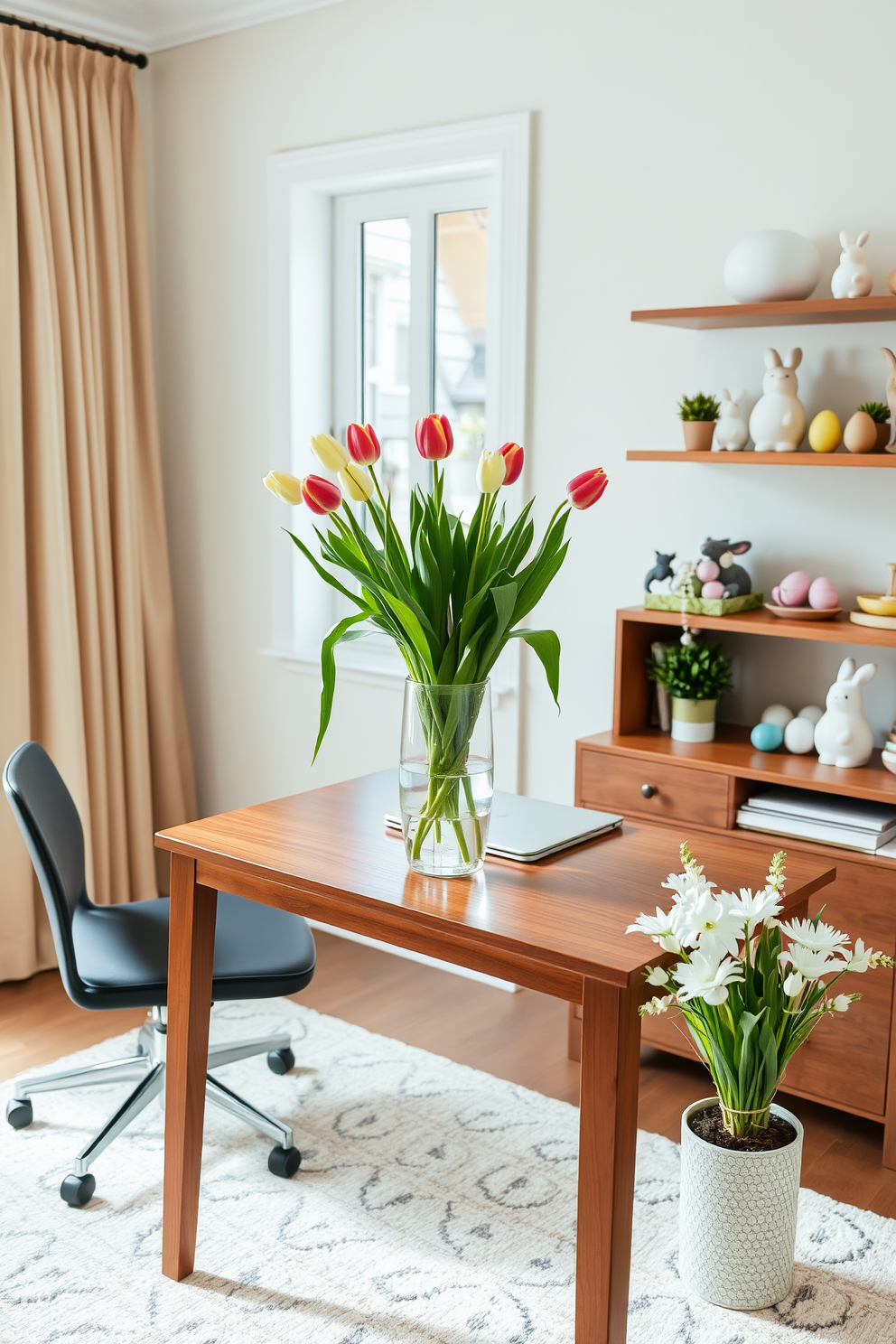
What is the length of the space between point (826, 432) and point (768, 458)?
13 cm

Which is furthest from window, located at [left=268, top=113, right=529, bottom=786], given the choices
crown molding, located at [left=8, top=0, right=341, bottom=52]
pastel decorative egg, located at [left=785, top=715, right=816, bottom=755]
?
pastel decorative egg, located at [left=785, top=715, right=816, bottom=755]

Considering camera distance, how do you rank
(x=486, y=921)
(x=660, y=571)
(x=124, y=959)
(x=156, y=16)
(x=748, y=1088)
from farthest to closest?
(x=156, y=16) → (x=660, y=571) → (x=124, y=959) → (x=748, y=1088) → (x=486, y=921)

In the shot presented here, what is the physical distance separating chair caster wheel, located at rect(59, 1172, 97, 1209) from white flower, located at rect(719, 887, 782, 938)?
1364mm

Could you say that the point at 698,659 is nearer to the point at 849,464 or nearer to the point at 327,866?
the point at 849,464

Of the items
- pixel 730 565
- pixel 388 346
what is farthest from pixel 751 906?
pixel 388 346

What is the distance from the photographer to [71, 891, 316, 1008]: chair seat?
7.41ft

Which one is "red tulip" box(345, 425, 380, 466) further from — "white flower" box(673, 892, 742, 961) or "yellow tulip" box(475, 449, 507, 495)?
"white flower" box(673, 892, 742, 961)

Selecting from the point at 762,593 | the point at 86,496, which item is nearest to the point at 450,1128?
the point at 762,593

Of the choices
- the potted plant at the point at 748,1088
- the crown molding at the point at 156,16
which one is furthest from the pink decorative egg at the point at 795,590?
the crown molding at the point at 156,16

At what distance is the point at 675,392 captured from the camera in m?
2.84

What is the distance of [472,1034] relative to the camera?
3010 millimetres

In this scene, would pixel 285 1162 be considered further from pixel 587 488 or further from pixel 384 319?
pixel 384 319

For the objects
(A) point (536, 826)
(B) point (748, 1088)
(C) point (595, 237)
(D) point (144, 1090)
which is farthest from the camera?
(C) point (595, 237)

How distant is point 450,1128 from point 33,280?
2440 millimetres
